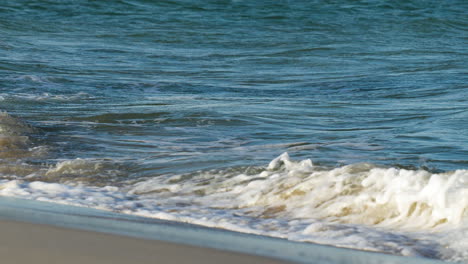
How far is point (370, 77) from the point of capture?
34.1ft

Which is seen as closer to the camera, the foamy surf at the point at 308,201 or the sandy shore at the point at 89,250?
the sandy shore at the point at 89,250

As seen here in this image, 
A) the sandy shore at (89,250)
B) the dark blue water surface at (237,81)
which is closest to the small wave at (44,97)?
the dark blue water surface at (237,81)

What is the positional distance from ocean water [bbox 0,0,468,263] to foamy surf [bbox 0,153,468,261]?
0.01m

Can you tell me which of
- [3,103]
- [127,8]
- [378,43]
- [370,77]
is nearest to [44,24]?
[127,8]

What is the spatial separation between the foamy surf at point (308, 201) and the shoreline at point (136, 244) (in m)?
0.21

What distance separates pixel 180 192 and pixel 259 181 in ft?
1.34

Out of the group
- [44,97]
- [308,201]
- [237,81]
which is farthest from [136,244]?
[237,81]

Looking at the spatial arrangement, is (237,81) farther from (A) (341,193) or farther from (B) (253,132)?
(A) (341,193)

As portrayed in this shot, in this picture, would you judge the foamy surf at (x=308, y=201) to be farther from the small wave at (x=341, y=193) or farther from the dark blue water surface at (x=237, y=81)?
the dark blue water surface at (x=237, y=81)

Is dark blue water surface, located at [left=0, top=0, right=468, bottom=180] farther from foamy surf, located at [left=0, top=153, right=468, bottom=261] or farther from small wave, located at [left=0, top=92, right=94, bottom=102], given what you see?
foamy surf, located at [left=0, top=153, right=468, bottom=261]

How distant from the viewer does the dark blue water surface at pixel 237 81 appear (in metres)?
5.31

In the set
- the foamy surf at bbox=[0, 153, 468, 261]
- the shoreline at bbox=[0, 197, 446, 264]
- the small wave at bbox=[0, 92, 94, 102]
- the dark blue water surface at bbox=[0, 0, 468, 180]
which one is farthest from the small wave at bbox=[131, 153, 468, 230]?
the small wave at bbox=[0, 92, 94, 102]

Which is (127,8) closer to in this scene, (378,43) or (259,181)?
(378,43)

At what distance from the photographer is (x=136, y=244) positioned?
2.76m
